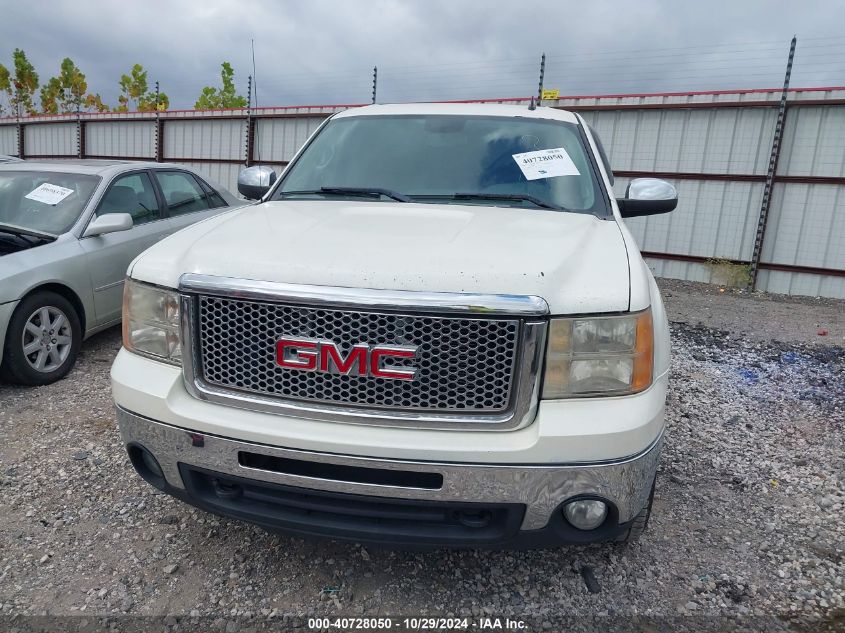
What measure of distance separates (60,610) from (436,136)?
2.68 metres

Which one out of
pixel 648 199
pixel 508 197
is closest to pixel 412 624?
pixel 508 197

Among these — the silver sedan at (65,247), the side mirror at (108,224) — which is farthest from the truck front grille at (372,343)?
the side mirror at (108,224)

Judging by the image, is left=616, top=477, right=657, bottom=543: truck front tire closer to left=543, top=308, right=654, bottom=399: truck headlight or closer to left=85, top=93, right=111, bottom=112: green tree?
left=543, top=308, right=654, bottom=399: truck headlight

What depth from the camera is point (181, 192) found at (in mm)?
5816

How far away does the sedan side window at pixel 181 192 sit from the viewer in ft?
18.4

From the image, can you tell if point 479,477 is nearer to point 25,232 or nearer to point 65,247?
point 65,247

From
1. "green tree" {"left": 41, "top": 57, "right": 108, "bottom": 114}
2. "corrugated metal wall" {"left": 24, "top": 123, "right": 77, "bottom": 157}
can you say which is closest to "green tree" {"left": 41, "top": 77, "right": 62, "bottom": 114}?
"green tree" {"left": 41, "top": 57, "right": 108, "bottom": 114}

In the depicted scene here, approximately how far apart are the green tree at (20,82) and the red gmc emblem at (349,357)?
54.9 metres

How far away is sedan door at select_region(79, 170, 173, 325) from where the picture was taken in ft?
15.2

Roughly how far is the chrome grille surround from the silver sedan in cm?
277

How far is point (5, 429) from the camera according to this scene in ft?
11.7

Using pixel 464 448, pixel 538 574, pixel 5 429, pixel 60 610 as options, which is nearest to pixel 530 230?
pixel 464 448

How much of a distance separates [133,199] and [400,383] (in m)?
4.35

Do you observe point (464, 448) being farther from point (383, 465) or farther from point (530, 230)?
point (530, 230)
